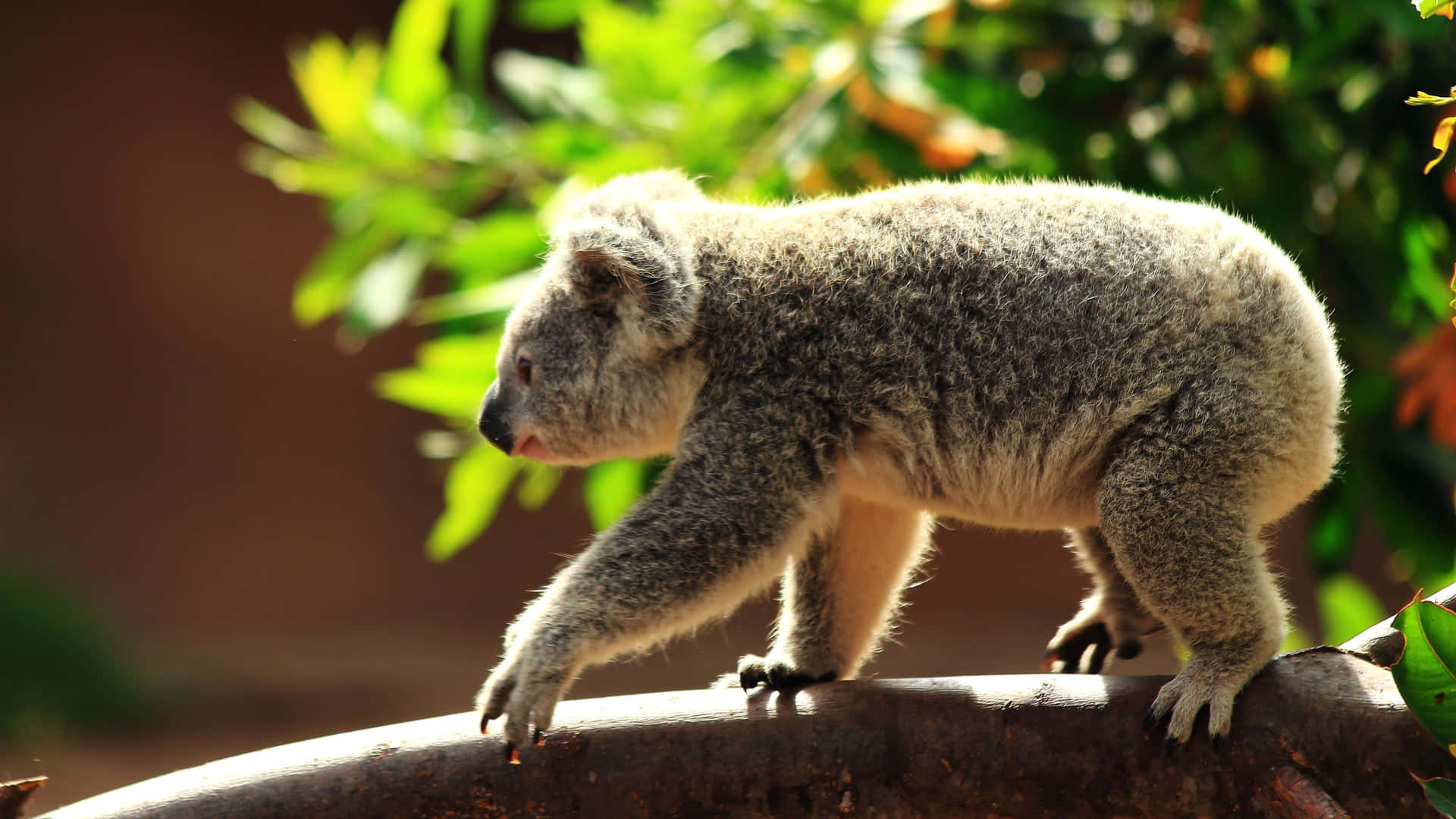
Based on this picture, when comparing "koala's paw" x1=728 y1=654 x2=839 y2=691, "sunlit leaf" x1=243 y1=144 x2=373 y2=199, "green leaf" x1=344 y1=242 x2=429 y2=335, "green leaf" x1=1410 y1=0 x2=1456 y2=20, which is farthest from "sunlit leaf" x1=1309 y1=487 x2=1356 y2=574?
"sunlit leaf" x1=243 y1=144 x2=373 y2=199

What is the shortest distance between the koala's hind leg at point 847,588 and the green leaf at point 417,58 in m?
2.41

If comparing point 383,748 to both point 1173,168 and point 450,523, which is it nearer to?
point 450,523

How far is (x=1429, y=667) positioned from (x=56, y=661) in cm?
809

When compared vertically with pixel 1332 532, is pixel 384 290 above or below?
above

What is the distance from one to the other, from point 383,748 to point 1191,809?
1.34 metres

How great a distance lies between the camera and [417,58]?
170 inches

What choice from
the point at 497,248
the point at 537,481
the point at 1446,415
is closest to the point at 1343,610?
the point at 1446,415

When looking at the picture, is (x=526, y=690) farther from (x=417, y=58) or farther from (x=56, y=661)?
(x=56, y=661)

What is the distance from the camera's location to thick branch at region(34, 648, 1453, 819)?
208cm

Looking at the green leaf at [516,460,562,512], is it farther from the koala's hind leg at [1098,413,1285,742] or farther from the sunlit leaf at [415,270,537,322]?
the koala's hind leg at [1098,413,1285,742]

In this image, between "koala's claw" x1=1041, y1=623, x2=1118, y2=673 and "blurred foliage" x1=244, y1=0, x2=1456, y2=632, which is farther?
"blurred foliage" x1=244, y1=0, x2=1456, y2=632

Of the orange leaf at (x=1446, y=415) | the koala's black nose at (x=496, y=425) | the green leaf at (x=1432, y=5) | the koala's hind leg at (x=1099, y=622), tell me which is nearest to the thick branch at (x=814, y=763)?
the koala's hind leg at (x=1099, y=622)

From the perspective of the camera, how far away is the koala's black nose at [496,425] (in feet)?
8.79

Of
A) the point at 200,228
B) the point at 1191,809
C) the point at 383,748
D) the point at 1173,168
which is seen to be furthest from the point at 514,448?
the point at 200,228
